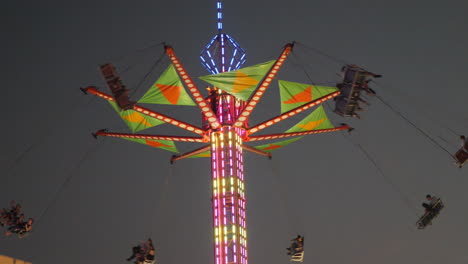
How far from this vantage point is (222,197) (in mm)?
21469

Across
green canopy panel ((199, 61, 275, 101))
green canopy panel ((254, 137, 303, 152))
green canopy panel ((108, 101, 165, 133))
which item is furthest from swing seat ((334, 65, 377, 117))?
green canopy panel ((108, 101, 165, 133))

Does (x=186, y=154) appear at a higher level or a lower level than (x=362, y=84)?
higher

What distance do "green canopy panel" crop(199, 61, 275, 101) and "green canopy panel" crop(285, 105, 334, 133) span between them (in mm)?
3603

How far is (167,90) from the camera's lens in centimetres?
2270

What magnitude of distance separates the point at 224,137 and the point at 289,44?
3439 millimetres

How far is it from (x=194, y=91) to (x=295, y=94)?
3957mm

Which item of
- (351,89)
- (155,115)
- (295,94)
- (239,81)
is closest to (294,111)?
(295,94)

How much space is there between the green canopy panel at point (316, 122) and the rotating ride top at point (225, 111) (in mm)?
301

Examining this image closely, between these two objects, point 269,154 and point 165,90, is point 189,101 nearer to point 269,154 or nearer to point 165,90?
point 165,90

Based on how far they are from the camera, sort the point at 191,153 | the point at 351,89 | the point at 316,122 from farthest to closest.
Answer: the point at 316,122 → the point at 191,153 → the point at 351,89

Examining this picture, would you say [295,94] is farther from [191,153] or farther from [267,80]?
[191,153]

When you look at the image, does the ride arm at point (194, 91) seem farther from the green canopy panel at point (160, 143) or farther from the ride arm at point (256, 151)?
the green canopy panel at point (160, 143)

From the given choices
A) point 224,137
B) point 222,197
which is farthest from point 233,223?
point 224,137

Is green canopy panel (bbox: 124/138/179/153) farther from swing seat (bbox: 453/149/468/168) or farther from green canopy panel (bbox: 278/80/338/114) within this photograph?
swing seat (bbox: 453/149/468/168)
